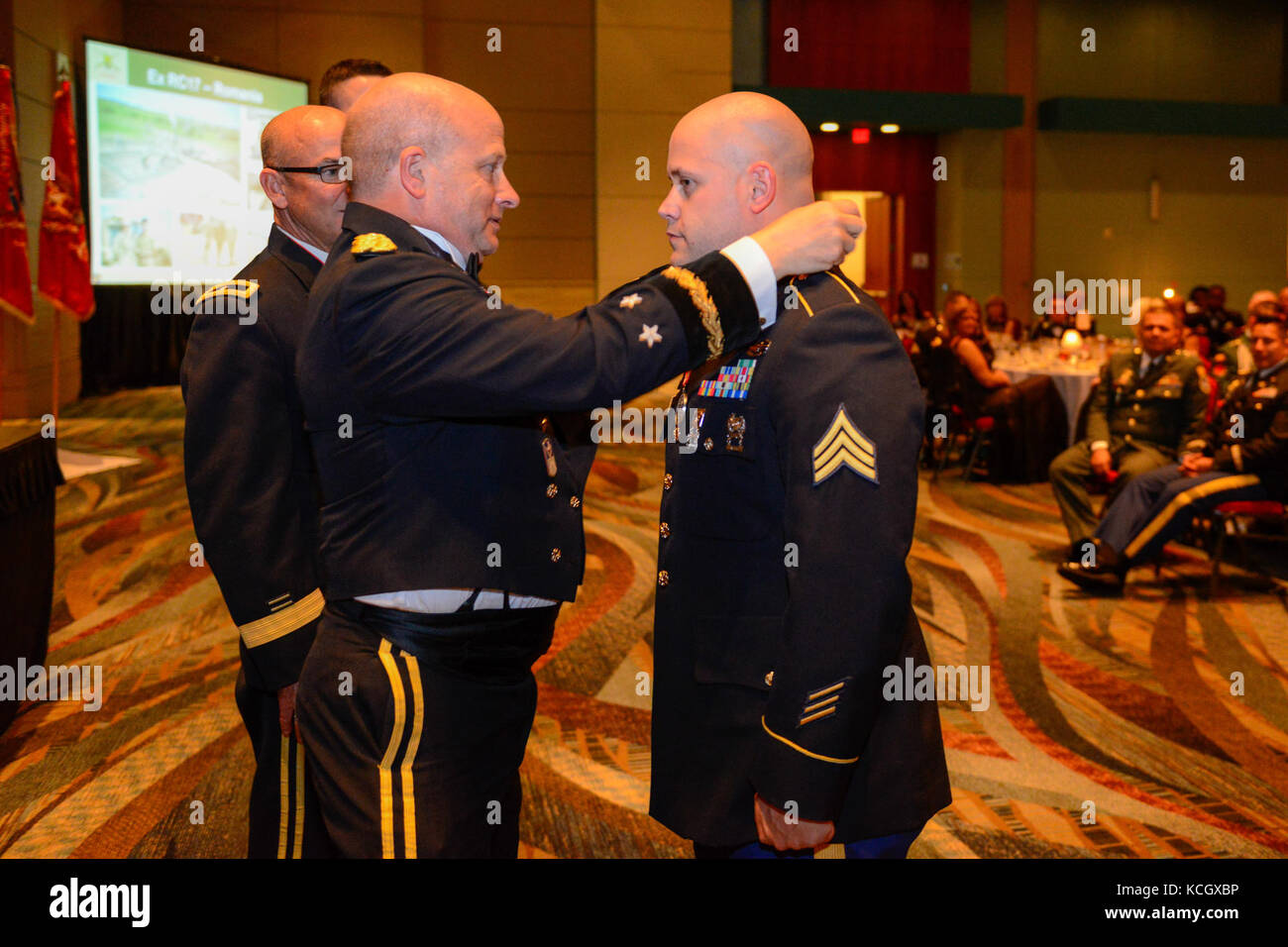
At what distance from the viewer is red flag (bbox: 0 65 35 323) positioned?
713cm

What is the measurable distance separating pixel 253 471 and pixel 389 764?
0.68m

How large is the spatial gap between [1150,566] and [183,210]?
886cm

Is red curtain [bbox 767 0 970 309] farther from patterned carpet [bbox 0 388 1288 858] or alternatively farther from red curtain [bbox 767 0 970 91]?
patterned carpet [bbox 0 388 1288 858]

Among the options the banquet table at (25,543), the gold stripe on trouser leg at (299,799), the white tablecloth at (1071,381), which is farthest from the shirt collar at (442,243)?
the white tablecloth at (1071,381)

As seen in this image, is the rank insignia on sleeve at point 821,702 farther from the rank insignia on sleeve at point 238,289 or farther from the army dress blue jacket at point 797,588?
the rank insignia on sleeve at point 238,289

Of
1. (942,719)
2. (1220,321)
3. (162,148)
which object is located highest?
(162,148)

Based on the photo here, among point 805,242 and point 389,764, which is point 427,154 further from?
point 389,764

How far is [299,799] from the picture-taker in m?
1.95

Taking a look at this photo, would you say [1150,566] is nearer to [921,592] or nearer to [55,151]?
[921,592]

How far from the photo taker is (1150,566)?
226 inches

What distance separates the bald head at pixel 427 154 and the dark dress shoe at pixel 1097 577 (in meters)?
4.35

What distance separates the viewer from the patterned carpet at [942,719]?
288cm

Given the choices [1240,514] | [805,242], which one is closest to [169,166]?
[1240,514]

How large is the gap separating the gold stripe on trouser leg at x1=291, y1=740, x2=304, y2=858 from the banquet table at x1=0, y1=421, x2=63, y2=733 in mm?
1831
